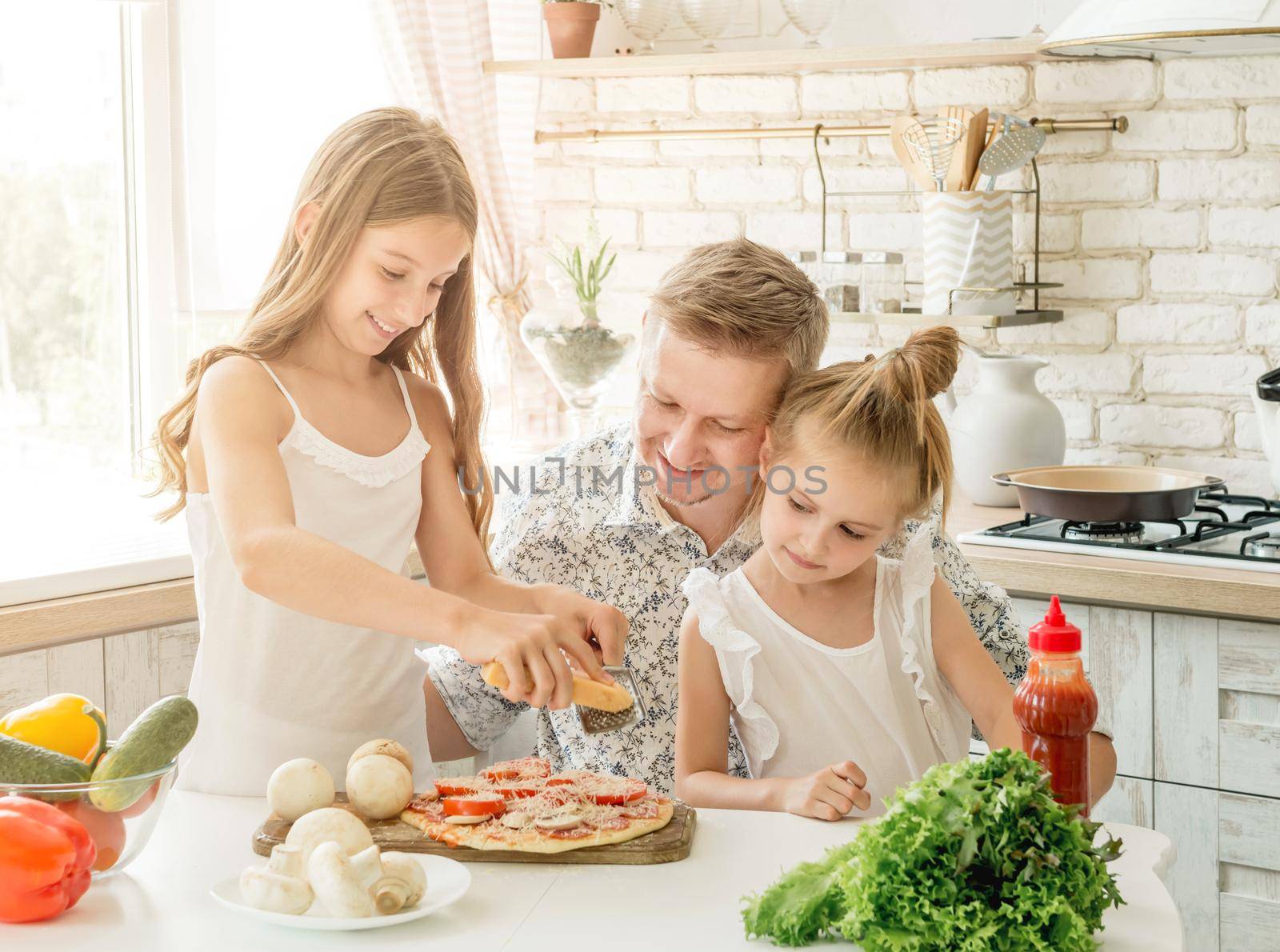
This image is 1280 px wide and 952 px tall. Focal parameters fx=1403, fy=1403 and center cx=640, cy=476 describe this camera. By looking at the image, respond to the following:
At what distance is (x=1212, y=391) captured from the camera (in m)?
2.81

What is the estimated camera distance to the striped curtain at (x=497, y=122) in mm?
Answer: 3174

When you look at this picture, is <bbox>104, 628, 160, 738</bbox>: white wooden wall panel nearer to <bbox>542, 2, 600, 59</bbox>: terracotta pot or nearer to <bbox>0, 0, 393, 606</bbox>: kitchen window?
<bbox>0, 0, 393, 606</bbox>: kitchen window

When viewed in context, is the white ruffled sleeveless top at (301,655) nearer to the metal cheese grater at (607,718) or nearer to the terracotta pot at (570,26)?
the metal cheese grater at (607,718)

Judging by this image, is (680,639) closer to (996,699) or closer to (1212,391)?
(996,699)

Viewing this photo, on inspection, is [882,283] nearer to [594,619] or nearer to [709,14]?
[709,14]

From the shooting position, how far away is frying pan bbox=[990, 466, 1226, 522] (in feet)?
7.61

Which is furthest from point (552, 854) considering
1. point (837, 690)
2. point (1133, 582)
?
point (1133, 582)

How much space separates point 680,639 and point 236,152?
67.7 inches

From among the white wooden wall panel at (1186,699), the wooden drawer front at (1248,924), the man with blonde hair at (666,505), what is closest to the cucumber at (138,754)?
the man with blonde hair at (666,505)

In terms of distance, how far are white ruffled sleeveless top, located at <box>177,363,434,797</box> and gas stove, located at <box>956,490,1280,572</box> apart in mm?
1084

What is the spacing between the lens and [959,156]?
9.11 ft

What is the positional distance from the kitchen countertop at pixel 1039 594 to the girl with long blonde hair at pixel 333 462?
313mm

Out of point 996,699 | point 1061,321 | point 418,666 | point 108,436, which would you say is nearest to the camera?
point 996,699

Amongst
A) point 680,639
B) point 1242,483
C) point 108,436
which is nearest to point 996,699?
point 680,639
